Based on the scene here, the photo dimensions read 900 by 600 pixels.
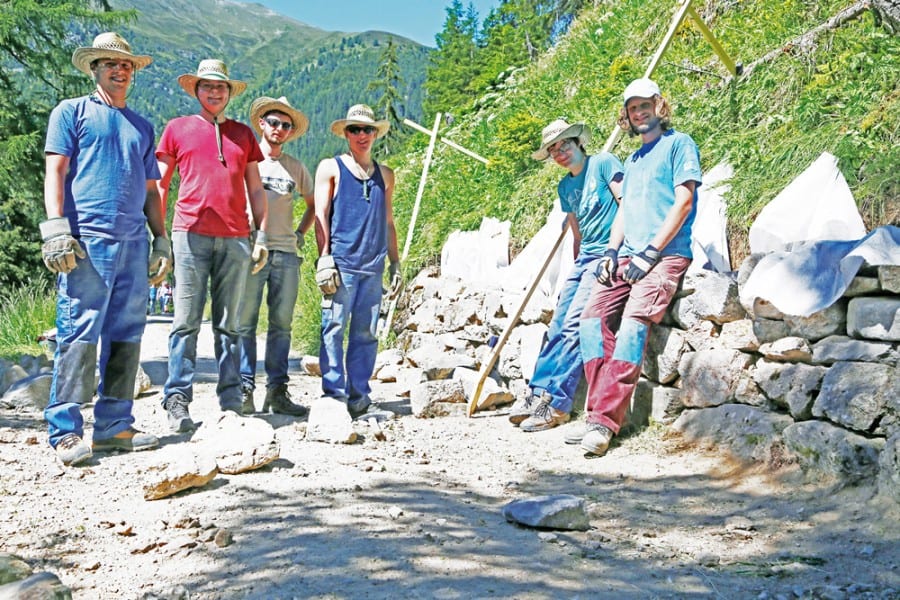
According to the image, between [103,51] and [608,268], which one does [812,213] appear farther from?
[103,51]

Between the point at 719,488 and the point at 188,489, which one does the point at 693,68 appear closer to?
the point at 719,488

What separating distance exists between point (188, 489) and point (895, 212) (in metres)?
3.56

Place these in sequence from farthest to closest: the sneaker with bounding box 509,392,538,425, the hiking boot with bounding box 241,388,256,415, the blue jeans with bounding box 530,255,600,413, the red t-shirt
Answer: the hiking boot with bounding box 241,388,256,415 < the sneaker with bounding box 509,392,538,425 < the blue jeans with bounding box 530,255,600,413 < the red t-shirt

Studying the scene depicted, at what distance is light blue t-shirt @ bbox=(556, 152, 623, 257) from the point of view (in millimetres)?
4574

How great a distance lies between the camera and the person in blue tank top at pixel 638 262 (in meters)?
3.98

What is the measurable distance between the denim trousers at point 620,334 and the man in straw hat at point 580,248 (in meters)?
0.33

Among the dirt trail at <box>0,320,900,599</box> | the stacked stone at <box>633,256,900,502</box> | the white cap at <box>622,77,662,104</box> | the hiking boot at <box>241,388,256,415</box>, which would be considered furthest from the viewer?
the hiking boot at <box>241,388,256,415</box>

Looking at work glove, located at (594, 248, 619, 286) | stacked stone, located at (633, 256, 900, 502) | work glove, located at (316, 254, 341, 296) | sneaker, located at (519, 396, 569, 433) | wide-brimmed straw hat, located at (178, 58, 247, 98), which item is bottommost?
sneaker, located at (519, 396, 569, 433)

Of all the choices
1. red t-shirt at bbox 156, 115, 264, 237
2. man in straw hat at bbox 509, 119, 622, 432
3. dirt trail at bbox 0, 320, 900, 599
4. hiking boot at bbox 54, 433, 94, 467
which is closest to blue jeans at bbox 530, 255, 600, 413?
man in straw hat at bbox 509, 119, 622, 432

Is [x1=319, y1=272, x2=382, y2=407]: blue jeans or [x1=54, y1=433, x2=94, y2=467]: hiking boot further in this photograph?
[x1=319, y1=272, x2=382, y2=407]: blue jeans

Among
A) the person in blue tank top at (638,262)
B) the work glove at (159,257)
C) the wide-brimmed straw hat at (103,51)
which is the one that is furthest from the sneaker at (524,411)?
the wide-brimmed straw hat at (103,51)

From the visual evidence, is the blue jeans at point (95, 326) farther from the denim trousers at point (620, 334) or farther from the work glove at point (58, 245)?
the denim trousers at point (620, 334)

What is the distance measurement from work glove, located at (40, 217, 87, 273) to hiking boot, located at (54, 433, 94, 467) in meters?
0.81

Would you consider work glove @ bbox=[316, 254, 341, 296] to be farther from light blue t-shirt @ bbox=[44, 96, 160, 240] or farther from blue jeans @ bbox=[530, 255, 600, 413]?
blue jeans @ bbox=[530, 255, 600, 413]
